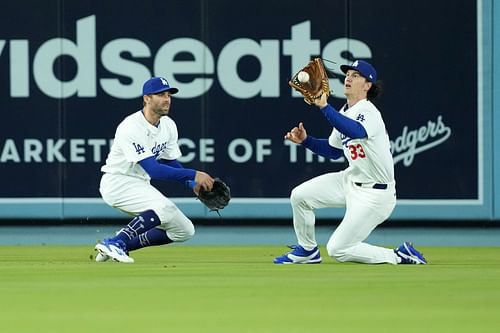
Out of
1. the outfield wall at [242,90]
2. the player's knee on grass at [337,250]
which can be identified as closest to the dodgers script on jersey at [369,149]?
the player's knee on grass at [337,250]

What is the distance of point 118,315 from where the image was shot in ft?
22.8

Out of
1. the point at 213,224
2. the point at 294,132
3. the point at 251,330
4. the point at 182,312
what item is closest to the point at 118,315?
the point at 182,312

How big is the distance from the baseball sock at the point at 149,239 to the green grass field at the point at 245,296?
0.48ft

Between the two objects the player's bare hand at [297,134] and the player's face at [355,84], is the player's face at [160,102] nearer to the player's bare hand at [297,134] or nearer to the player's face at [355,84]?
the player's bare hand at [297,134]

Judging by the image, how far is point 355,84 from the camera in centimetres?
1043

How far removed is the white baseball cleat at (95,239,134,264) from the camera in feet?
34.3

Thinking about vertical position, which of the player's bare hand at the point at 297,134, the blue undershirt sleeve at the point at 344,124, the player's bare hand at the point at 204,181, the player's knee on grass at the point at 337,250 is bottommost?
the player's knee on grass at the point at 337,250

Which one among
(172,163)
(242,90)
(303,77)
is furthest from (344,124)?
(242,90)

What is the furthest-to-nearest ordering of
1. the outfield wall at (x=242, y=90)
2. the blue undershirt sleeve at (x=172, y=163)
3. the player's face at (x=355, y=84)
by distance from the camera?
the outfield wall at (x=242, y=90) < the blue undershirt sleeve at (x=172, y=163) < the player's face at (x=355, y=84)

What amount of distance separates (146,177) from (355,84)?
178cm

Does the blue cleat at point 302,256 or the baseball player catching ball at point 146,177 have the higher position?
the baseball player catching ball at point 146,177

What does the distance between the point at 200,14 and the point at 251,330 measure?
7.90 meters

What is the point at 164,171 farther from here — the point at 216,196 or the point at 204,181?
the point at 216,196

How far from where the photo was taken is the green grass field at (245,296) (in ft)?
21.6
